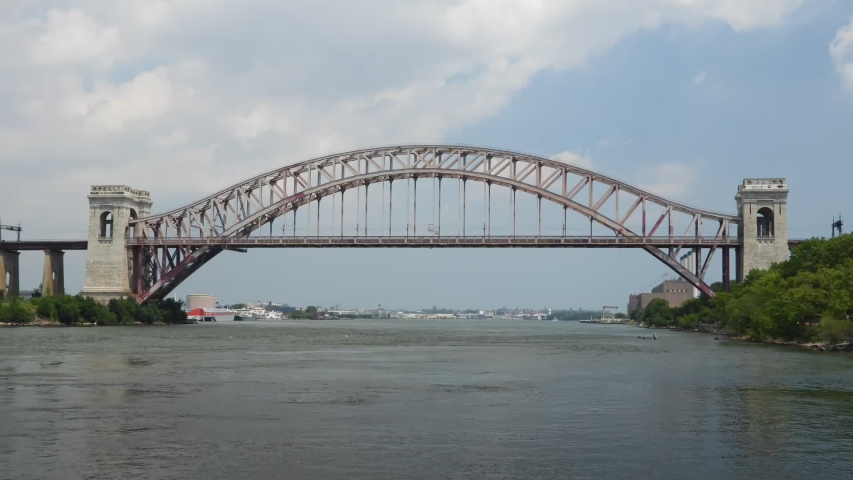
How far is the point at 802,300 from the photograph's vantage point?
5981 cm

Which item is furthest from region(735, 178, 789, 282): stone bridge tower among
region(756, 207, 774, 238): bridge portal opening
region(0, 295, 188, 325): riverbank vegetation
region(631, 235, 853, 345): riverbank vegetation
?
region(0, 295, 188, 325): riverbank vegetation

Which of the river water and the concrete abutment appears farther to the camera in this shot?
the concrete abutment

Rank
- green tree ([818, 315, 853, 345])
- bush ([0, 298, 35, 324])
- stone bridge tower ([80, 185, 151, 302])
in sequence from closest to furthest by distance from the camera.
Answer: green tree ([818, 315, 853, 345])
bush ([0, 298, 35, 324])
stone bridge tower ([80, 185, 151, 302])

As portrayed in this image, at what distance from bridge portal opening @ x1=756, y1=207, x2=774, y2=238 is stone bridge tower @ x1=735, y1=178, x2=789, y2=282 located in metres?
0.21

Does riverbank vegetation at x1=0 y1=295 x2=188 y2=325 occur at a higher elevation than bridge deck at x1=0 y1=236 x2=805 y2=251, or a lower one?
lower

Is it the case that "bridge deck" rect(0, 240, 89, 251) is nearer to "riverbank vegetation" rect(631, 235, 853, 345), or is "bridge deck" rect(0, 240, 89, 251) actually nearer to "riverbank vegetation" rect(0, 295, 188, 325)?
"riverbank vegetation" rect(0, 295, 188, 325)

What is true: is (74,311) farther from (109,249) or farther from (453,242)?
(453,242)

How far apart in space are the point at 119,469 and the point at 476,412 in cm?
1121

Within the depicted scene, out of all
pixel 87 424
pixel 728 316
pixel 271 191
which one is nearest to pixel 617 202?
pixel 728 316

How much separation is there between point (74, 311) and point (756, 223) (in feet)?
221

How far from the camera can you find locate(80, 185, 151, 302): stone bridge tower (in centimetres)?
10244

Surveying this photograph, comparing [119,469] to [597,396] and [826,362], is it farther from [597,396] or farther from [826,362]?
[826,362]

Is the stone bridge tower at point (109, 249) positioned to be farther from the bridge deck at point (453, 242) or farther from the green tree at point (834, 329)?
the green tree at point (834, 329)

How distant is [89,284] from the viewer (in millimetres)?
102688
